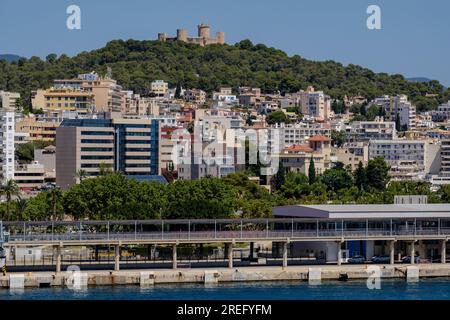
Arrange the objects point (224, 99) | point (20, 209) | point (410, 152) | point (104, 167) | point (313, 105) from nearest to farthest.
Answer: point (20, 209)
point (104, 167)
point (410, 152)
point (313, 105)
point (224, 99)

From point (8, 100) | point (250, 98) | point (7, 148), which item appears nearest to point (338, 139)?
point (250, 98)

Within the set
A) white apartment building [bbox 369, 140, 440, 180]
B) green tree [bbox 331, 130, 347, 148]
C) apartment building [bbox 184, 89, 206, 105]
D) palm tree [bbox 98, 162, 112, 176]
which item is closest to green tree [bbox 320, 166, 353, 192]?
palm tree [bbox 98, 162, 112, 176]

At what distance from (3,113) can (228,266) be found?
51.1m

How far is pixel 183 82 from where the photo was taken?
140 meters

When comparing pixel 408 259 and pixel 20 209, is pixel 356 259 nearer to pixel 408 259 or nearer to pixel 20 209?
pixel 408 259

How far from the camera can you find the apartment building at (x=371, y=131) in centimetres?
11188

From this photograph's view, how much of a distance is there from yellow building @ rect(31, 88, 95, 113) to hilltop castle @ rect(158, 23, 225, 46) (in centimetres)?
4615

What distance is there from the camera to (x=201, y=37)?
16188 centimetres

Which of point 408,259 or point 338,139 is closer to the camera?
point 408,259

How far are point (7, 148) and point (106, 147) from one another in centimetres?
670

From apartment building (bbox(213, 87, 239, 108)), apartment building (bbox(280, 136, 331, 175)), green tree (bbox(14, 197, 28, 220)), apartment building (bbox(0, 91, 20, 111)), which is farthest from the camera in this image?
apartment building (bbox(213, 87, 239, 108))

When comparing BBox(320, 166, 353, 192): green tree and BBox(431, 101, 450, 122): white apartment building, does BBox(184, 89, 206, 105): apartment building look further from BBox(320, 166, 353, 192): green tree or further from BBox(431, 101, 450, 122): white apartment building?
BBox(320, 166, 353, 192): green tree

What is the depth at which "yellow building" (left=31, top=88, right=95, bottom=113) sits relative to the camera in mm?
106125

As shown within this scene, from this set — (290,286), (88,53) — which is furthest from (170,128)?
(290,286)
